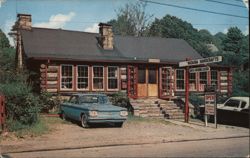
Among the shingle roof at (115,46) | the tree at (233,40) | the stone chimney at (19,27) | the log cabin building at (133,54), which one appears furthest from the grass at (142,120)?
the stone chimney at (19,27)

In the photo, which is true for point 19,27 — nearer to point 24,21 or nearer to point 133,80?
point 24,21

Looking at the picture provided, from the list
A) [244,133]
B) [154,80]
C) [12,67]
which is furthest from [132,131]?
[12,67]

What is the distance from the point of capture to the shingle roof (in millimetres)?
2316

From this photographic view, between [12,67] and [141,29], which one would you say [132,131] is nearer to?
[141,29]

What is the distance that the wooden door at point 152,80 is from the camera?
2.44 m

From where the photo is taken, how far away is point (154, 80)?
2467 mm

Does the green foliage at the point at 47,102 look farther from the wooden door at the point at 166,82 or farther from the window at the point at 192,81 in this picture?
the window at the point at 192,81

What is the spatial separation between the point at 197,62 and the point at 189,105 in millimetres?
316

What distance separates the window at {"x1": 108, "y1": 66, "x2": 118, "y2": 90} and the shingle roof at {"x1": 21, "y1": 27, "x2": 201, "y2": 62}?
0.40 metres

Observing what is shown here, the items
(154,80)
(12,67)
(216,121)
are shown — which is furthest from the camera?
(12,67)

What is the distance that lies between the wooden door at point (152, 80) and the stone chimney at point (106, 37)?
0.37 m

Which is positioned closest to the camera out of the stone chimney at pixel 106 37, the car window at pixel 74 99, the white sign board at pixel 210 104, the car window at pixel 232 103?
the car window at pixel 232 103

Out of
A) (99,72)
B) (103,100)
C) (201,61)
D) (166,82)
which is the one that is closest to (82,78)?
(99,72)

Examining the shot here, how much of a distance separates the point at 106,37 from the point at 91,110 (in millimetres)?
662
